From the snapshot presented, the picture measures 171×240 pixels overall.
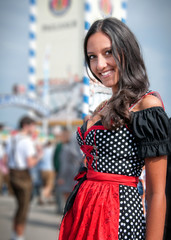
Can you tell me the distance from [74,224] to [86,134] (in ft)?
1.27

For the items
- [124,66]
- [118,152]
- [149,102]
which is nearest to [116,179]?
[118,152]

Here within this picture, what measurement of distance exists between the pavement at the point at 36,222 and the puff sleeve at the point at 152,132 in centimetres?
430

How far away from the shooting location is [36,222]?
21.5ft

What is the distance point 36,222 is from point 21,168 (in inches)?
79.9

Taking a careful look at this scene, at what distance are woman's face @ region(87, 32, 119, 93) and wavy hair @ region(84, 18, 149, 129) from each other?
0.09 ft

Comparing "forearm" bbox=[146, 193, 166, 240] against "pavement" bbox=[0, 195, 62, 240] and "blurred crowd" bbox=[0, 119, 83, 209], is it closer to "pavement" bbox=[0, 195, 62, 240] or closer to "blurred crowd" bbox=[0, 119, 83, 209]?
"blurred crowd" bbox=[0, 119, 83, 209]

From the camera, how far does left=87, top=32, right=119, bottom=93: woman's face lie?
147 centimetres

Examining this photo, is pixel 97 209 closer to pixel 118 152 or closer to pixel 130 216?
pixel 130 216

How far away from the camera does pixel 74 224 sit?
139cm

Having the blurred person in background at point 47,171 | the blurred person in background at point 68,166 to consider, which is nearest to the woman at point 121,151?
the blurred person in background at point 68,166

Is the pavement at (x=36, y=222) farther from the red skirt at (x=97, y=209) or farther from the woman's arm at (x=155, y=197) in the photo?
the woman's arm at (x=155, y=197)

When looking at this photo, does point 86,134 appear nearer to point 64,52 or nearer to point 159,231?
point 159,231

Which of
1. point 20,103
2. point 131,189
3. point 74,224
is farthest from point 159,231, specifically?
point 20,103

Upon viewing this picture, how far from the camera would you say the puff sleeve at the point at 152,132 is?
1.28 meters
